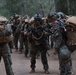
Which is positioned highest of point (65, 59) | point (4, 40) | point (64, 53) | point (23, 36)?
point (23, 36)

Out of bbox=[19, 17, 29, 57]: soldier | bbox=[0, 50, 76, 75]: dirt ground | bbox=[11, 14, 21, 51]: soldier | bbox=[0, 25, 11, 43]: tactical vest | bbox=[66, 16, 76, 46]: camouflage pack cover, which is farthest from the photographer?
bbox=[11, 14, 21, 51]: soldier

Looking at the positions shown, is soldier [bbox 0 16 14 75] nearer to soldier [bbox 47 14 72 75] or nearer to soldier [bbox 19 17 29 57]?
soldier [bbox 47 14 72 75]

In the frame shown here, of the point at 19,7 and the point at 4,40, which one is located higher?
the point at 19,7

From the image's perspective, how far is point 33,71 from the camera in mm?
11953

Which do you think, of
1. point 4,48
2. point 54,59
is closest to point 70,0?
point 54,59

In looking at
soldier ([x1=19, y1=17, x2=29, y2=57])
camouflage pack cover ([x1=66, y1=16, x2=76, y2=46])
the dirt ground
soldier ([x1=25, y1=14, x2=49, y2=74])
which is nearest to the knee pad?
camouflage pack cover ([x1=66, y1=16, x2=76, y2=46])

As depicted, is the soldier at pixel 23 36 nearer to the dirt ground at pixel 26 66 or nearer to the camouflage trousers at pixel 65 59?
the dirt ground at pixel 26 66

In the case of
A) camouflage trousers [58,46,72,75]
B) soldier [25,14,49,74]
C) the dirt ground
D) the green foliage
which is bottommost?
the dirt ground

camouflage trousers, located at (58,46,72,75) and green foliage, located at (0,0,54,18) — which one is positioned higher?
green foliage, located at (0,0,54,18)

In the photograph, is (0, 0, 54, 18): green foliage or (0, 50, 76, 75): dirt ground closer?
(0, 50, 76, 75): dirt ground

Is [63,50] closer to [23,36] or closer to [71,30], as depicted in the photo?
[71,30]

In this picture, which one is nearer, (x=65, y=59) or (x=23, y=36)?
(x=65, y=59)

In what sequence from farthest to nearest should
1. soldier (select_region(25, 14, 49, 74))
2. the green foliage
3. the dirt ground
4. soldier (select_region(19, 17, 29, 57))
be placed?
the green foliage → soldier (select_region(19, 17, 29, 57)) → the dirt ground → soldier (select_region(25, 14, 49, 74))

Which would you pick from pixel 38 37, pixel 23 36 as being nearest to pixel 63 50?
pixel 38 37
